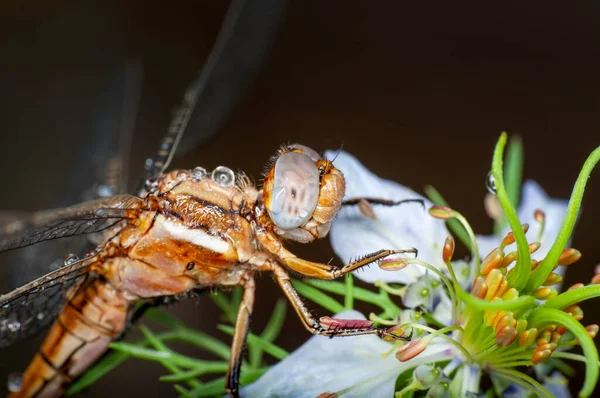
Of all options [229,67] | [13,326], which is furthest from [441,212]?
[13,326]

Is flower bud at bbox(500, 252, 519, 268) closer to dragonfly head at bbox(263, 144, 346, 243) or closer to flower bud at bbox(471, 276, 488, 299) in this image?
flower bud at bbox(471, 276, 488, 299)

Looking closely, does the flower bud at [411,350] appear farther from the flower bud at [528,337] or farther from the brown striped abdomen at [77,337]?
the brown striped abdomen at [77,337]

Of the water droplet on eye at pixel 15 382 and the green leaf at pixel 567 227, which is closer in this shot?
the green leaf at pixel 567 227

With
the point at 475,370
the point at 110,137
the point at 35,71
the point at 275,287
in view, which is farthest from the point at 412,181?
the point at 35,71

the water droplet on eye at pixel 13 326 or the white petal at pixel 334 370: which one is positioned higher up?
the water droplet on eye at pixel 13 326

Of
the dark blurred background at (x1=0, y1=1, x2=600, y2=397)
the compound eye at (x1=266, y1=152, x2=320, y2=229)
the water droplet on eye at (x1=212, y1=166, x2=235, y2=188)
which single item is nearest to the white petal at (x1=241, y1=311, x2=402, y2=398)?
the compound eye at (x1=266, y1=152, x2=320, y2=229)

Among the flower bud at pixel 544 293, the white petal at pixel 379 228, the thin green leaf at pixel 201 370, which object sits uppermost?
the white petal at pixel 379 228

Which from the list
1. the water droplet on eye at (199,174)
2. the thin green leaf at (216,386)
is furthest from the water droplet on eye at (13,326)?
the water droplet on eye at (199,174)
